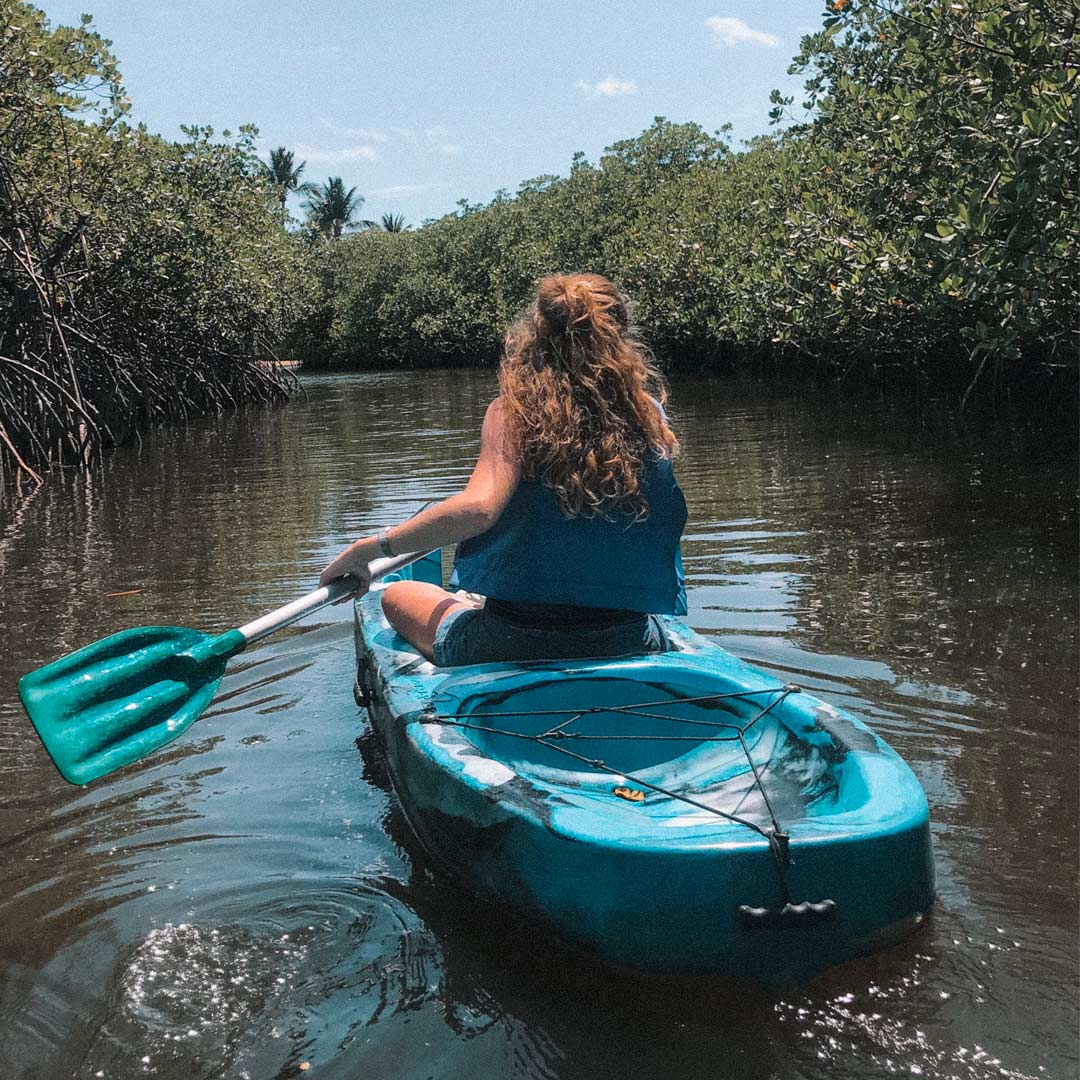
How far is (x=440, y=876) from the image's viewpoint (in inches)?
120

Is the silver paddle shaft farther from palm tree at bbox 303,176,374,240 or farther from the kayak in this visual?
palm tree at bbox 303,176,374,240

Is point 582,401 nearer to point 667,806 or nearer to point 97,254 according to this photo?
point 667,806

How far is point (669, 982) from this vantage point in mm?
2480

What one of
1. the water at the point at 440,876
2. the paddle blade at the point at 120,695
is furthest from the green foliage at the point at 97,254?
the paddle blade at the point at 120,695

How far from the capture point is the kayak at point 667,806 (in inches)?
91.2

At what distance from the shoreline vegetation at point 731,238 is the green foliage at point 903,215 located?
0.10 feet

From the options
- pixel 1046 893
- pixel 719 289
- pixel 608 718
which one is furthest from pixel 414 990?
pixel 719 289

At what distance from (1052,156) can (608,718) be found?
371 cm

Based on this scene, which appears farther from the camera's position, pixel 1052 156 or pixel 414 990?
pixel 1052 156

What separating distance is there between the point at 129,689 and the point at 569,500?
132 centimetres

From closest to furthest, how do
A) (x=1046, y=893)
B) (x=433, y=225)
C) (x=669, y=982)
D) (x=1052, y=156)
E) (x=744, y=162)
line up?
(x=669, y=982) → (x=1046, y=893) → (x=1052, y=156) → (x=744, y=162) → (x=433, y=225)

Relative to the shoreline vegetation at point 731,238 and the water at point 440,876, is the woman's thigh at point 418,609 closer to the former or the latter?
the water at point 440,876

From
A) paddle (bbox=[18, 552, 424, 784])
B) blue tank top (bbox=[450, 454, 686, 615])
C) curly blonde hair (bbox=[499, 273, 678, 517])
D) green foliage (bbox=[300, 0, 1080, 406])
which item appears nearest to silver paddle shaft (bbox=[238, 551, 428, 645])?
paddle (bbox=[18, 552, 424, 784])

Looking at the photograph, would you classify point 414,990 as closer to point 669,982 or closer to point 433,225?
point 669,982
